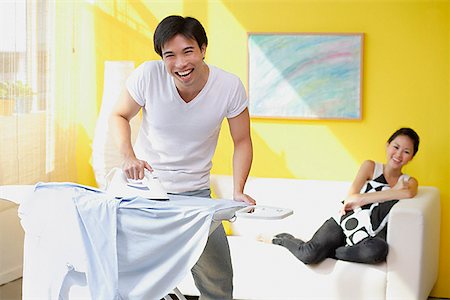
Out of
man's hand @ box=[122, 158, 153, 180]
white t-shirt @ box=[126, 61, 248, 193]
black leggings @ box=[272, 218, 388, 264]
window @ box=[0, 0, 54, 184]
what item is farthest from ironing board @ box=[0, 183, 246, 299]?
window @ box=[0, 0, 54, 184]

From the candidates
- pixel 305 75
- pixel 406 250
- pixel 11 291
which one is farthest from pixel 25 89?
pixel 406 250

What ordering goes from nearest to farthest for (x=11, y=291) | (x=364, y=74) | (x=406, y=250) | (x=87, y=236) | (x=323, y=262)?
(x=87, y=236), (x=406, y=250), (x=323, y=262), (x=11, y=291), (x=364, y=74)

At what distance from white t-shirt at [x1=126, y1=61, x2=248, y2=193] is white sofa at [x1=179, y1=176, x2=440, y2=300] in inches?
50.3

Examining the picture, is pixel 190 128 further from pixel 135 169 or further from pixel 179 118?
pixel 135 169

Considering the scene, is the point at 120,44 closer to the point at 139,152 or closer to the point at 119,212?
the point at 139,152

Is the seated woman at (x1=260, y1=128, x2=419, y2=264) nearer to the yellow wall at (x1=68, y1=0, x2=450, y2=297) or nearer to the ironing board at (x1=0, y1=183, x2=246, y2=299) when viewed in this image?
the yellow wall at (x1=68, y1=0, x2=450, y2=297)

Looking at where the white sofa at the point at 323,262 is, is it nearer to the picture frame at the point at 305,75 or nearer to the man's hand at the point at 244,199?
the picture frame at the point at 305,75

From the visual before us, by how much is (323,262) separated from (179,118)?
4.87 feet

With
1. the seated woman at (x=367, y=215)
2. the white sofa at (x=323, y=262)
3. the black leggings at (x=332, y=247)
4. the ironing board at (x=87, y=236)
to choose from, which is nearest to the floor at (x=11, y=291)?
the white sofa at (x=323, y=262)

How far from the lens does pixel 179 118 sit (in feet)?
9.53

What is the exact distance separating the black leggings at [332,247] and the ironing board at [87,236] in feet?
4.57

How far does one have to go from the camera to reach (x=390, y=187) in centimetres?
427

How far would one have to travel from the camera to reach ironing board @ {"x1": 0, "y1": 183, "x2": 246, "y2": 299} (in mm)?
2588

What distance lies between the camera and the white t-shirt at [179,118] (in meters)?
2.90
